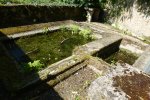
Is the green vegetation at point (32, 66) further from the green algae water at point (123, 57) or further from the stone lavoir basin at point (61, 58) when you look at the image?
the green algae water at point (123, 57)

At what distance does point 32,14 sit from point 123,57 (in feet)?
10.9

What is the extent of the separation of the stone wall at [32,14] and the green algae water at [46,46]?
1.02 meters

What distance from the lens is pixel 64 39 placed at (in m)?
6.35

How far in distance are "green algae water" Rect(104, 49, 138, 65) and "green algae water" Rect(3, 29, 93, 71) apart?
1020mm

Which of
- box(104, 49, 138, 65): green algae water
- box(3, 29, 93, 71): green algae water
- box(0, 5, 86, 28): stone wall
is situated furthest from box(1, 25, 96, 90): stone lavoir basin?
box(104, 49, 138, 65): green algae water

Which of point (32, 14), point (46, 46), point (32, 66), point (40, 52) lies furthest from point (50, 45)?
point (32, 14)

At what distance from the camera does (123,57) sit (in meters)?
6.31

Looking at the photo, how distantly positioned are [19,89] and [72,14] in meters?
6.20

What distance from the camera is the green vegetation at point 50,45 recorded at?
4.81 metres

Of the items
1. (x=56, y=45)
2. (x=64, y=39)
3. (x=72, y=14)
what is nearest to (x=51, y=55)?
(x=56, y=45)

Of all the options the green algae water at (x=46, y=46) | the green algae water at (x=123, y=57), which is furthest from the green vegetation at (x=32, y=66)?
the green algae water at (x=123, y=57)

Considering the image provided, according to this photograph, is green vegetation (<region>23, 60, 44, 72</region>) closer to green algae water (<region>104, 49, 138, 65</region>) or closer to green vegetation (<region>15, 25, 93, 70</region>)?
green vegetation (<region>15, 25, 93, 70</region>)

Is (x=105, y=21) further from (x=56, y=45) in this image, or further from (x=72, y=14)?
(x=56, y=45)

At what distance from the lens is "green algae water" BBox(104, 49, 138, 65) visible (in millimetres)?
6029
